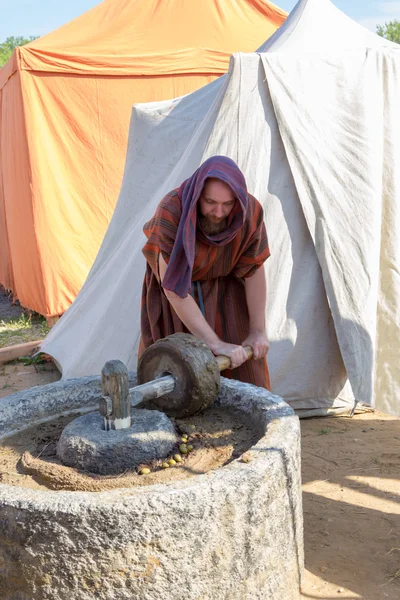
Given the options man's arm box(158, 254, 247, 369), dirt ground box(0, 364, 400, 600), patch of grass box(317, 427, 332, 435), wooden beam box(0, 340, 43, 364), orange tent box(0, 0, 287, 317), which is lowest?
dirt ground box(0, 364, 400, 600)

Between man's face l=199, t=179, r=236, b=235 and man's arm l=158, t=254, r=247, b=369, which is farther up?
man's face l=199, t=179, r=236, b=235

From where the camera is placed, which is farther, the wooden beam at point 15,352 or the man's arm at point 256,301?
the wooden beam at point 15,352

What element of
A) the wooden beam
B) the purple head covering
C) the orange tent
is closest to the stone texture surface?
the purple head covering

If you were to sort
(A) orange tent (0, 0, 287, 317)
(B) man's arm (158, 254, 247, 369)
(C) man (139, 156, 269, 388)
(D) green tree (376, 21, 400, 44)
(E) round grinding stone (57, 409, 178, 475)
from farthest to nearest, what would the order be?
(D) green tree (376, 21, 400, 44)
(A) orange tent (0, 0, 287, 317)
(B) man's arm (158, 254, 247, 369)
(C) man (139, 156, 269, 388)
(E) round grinding stone (57, 409, 178, 475)

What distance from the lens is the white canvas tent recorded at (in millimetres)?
4070

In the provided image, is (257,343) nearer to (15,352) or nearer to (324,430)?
(324,430)

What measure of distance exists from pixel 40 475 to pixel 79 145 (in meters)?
5.68

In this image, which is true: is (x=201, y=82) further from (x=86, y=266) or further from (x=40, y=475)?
(x=40, y=475)

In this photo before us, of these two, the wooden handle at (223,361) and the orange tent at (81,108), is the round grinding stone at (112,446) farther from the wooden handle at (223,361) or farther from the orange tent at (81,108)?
the orange tent at (81,108)

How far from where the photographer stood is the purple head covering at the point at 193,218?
99.3 inches

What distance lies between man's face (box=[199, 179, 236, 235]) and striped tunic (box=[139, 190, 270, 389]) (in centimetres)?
8

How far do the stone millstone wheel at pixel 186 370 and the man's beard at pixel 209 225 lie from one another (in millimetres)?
500

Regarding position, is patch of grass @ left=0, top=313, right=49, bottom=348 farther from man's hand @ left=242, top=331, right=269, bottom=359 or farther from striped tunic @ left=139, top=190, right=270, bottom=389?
man's hand @ left=242, top=331, right=269, bottom=359

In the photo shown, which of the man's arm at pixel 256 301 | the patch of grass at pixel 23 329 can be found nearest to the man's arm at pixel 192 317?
the man's arm at pixel 256 301
